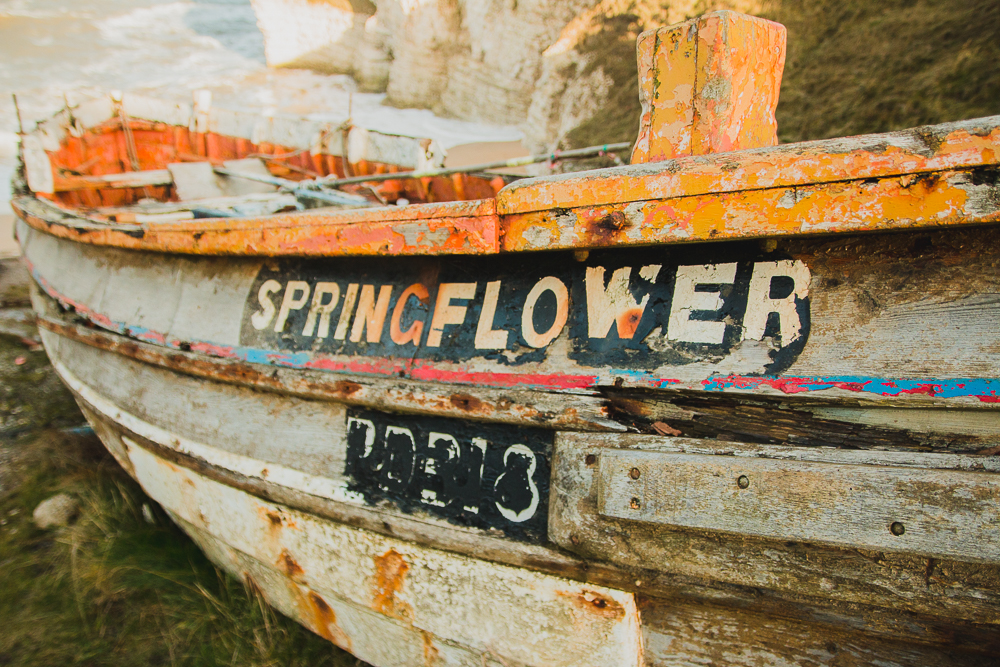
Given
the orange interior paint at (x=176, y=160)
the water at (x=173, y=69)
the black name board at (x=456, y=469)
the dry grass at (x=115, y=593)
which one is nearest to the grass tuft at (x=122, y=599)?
the dry grass at (x=115, y=593)

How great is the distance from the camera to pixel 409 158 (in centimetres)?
461

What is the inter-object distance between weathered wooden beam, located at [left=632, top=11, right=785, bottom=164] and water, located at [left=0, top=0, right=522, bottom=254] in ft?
53.0

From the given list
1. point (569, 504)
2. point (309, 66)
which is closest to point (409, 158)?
point (569, 504)

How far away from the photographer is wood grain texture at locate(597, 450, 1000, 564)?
0.91 meters

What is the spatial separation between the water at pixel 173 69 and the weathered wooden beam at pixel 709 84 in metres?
16.2

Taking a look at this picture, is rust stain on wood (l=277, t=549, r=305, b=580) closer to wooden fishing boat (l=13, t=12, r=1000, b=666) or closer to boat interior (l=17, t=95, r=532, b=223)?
wooden fishing boat (l=13, t=12, r=1000, b=666)

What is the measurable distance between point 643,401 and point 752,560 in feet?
1.27

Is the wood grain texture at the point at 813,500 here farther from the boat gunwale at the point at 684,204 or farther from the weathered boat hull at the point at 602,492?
the boat gunwale at the point at 684,204

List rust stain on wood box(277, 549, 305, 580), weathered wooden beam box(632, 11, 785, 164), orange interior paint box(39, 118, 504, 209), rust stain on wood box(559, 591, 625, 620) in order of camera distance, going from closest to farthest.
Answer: rust stain on wood box(559, 591, 625, 620)
weathered wooden beam box(632, 11, 785, 164)
rust stain on wood box(277, 549, 305, 580)
orange interior paint box(39, 118, 504, 209)

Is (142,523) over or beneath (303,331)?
beneath

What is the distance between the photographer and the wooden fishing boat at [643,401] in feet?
3.18

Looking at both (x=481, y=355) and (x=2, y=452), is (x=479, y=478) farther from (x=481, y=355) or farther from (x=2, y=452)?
(x=2, y=452)

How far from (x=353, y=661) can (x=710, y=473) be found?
5.05 ft

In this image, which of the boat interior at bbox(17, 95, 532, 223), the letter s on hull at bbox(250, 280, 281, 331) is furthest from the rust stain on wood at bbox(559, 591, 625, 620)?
the boat interior at bbox(17, 95, 532, 223)
